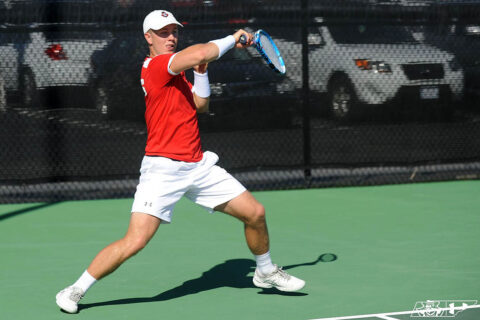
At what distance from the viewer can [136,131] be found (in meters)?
10.9

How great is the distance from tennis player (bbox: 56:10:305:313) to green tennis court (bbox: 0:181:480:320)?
271 millimetres

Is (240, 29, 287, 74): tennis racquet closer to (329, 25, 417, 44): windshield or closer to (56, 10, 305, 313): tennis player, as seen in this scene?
(56, 10, 305, 313): tennis player

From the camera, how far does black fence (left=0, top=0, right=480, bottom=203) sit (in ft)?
34.6

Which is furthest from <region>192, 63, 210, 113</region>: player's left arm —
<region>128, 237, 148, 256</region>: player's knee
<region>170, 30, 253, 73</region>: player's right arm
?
<region>128, 237, 148, 256</region>: player's knee

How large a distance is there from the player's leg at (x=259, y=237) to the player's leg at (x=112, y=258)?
22.4 inches

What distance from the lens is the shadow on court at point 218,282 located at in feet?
20.8

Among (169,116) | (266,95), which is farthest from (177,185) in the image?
(266,95)

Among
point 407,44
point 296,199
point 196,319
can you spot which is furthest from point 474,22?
point 196,319

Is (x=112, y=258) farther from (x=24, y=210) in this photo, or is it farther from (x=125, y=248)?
(x=24, y=210)

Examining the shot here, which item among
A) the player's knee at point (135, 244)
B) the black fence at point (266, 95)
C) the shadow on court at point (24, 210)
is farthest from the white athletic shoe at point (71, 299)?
the black fence at point (266, 95)

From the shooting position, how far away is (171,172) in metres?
6.00

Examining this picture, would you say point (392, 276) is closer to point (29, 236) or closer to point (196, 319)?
point (196, 319)

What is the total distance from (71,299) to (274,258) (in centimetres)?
217

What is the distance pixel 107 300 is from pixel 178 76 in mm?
1567
